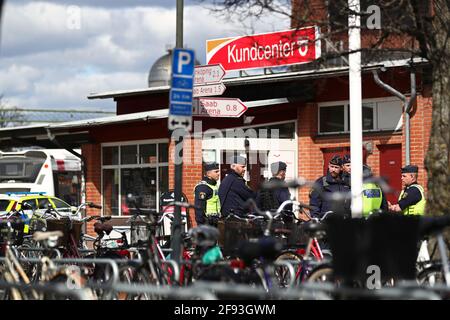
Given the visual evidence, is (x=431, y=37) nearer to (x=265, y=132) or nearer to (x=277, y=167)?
(x=277, y=167)

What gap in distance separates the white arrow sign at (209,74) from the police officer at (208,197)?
1.53 metres

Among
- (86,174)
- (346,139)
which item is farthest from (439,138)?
(86,174)

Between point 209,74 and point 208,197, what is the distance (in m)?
1.88

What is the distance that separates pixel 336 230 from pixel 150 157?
18.1 m

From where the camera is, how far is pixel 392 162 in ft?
67.9

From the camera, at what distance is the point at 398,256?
7.79 meters

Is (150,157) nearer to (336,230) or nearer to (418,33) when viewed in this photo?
(418,33)

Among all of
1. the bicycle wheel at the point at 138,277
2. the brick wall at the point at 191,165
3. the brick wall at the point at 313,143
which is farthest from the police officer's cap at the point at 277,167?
the brick wall at the point at 191,165

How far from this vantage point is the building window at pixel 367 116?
20.6m

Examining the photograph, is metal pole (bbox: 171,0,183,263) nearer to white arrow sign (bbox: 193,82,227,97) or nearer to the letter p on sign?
the letter p on sign

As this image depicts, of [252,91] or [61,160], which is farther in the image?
[61,160]

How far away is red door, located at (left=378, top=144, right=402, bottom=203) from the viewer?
20578 mm
